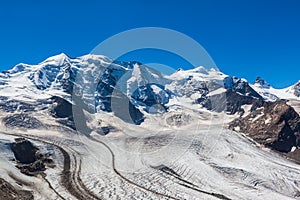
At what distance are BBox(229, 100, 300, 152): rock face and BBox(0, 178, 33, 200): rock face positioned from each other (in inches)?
3354

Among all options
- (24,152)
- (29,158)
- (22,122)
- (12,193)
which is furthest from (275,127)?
(12,193)

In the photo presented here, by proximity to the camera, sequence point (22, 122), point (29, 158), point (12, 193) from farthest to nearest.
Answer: point (22, 122), point (29, 158), point (12, 193)

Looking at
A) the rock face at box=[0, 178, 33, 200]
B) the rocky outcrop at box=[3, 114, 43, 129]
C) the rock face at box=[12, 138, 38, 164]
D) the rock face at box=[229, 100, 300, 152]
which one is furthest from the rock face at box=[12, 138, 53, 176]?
the rock face at box=[229, 100, 300, 152]

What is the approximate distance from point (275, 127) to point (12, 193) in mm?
99528

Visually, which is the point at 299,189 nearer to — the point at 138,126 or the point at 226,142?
the point at 226,142

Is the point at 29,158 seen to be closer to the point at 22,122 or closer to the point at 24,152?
the point at 24,152

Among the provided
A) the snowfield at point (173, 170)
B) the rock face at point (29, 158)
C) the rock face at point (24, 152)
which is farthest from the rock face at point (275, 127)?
the rock face at point (24, 152)

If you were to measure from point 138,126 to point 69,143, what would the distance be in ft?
258

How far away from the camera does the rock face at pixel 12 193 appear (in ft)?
179

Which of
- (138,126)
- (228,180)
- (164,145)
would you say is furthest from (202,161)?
(138,126)

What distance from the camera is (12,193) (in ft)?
188

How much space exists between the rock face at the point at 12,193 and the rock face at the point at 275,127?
3354 inches

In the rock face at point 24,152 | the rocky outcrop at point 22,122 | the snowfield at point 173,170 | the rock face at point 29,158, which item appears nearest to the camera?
the snowfield at point 173,170

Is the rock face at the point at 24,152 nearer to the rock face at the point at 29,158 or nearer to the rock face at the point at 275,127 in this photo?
the rock face at the point at 29,158
